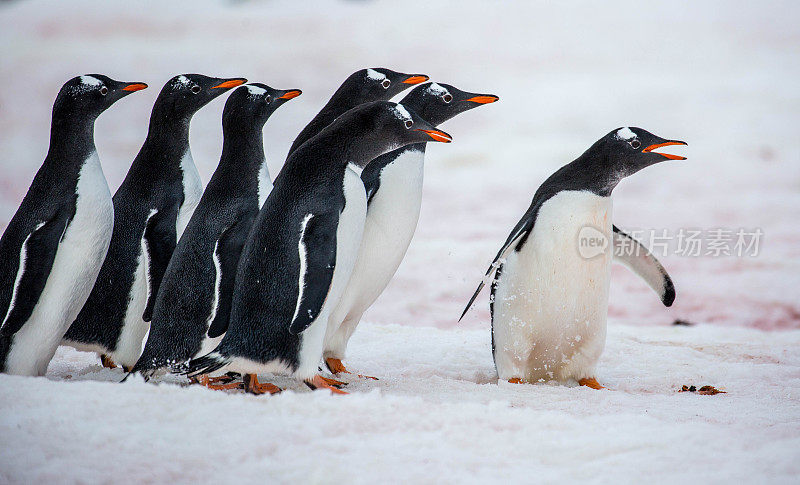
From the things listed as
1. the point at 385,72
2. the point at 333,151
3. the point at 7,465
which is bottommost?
the point at 7,465

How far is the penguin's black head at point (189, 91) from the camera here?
93.4 inches

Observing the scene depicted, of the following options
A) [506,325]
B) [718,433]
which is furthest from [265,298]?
[718,433]

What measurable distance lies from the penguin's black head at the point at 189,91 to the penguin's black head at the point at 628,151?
1.15 m

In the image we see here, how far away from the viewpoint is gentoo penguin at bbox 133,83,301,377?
2018 millimetres

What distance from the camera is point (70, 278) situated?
6.84 feet

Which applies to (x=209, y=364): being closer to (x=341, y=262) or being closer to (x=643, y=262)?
(x=341, y=262)

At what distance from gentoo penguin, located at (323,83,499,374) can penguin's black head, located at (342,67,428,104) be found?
9.2 inches

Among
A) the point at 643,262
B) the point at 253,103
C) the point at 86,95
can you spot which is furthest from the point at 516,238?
the point at 86,95

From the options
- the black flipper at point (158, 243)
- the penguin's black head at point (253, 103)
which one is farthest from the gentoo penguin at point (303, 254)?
the black flipper at point (158, 243)

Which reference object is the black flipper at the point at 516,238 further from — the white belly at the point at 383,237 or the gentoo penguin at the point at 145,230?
the gentoo penguin at the point at 145,230

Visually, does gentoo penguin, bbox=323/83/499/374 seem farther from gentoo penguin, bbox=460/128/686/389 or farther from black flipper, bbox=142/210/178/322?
black flipper, bbox=142/210/178/322

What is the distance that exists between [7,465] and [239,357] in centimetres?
61

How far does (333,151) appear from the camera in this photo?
1.95 meters

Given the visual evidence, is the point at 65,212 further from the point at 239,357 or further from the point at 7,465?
the point at 7,465
